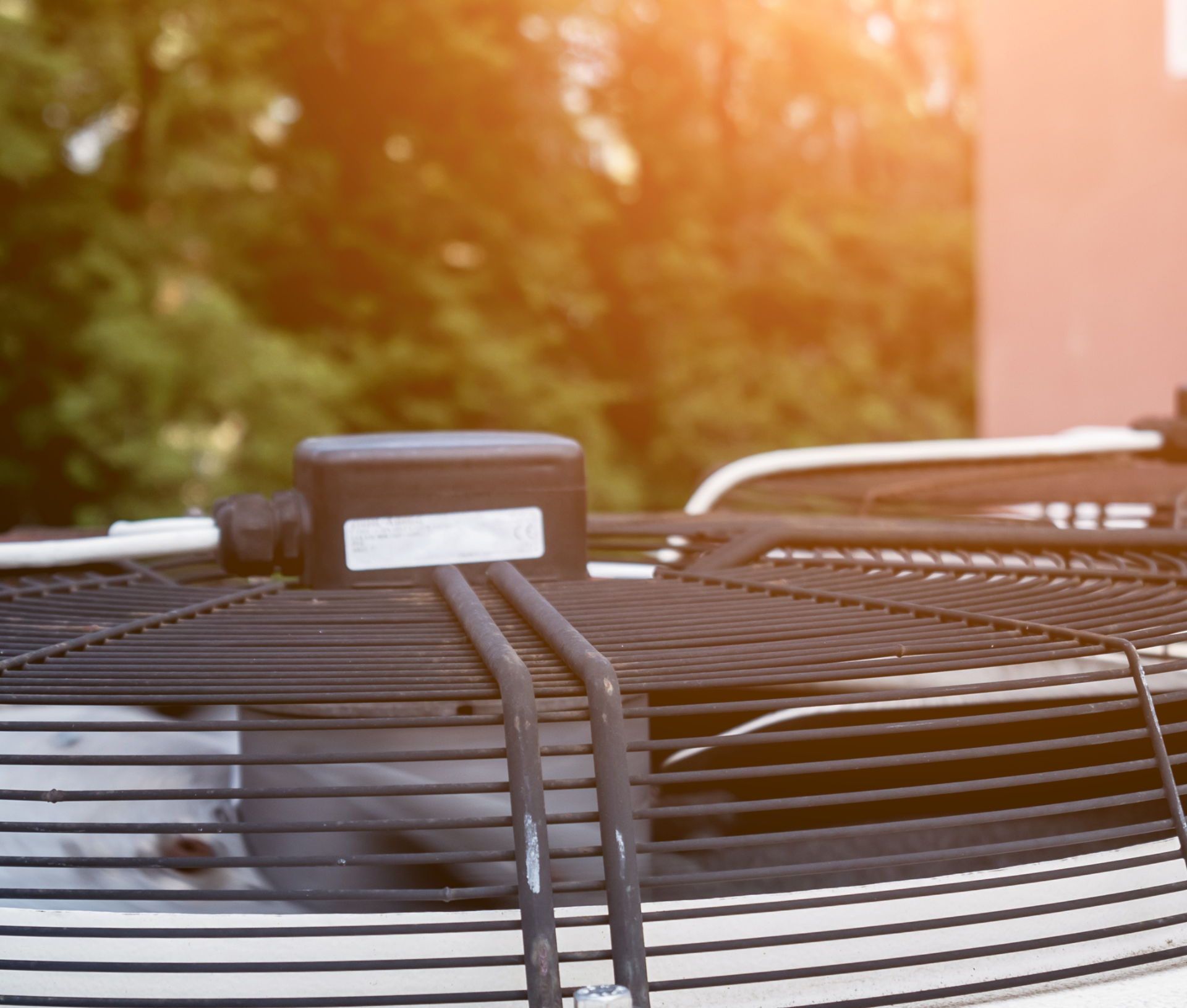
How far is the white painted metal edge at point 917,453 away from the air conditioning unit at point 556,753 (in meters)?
0.59

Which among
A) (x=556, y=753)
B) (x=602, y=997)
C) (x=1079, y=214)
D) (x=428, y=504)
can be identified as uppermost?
(x=1079, y=214)

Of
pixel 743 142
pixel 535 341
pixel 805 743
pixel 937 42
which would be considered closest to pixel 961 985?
pixel 805 743

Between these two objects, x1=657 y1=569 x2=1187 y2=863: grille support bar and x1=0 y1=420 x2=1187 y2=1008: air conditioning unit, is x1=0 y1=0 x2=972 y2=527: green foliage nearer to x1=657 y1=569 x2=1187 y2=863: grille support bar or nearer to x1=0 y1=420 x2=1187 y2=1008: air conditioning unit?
x1=0 y1=420 x2=1187 y2=1008: air conditioning unit

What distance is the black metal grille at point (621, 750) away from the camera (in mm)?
864

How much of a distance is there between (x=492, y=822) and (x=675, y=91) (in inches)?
439

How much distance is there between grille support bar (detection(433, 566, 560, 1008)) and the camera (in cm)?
81

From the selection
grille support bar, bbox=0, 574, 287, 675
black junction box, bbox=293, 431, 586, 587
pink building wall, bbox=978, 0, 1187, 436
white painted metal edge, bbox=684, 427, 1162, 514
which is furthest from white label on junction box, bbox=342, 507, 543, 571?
pink building wall, bbox=978, 0, 1187, 436

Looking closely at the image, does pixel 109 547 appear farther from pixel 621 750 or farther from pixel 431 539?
pixel 621 750

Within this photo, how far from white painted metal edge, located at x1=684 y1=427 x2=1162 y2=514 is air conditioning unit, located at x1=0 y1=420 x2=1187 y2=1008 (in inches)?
23.2

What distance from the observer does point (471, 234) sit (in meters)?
9.51

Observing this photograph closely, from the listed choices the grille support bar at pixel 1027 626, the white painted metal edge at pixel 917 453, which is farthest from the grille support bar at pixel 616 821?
the white painted metal edge at pixel 917 453

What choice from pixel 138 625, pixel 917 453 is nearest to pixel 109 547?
pixel 138 625

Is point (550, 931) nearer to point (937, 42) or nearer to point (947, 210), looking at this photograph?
point (947, 210)

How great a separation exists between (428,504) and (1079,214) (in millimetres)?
5827
